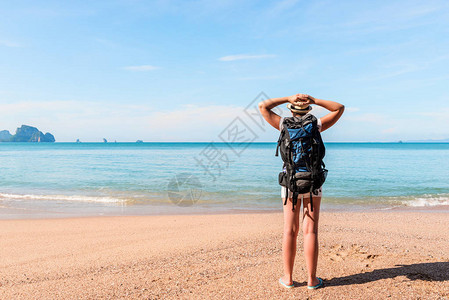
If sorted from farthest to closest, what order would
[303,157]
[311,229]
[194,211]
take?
[194,211]
[311,229]
[303,157]

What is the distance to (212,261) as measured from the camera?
5039mm

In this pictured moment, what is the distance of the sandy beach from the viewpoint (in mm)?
3951

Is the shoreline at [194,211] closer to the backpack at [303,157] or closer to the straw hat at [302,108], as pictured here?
the backpack at [303,157]

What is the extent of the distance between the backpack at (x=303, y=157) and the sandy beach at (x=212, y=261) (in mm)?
1345

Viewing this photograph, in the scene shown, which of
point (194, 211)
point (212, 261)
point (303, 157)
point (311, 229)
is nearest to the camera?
point (303, 157)

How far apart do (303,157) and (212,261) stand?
8.04 feet

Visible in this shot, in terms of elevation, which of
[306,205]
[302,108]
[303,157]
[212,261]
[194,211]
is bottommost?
[194,211]

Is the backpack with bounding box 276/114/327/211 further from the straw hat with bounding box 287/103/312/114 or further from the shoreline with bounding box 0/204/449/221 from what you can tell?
the shoreline with bounding box 0/204/449/221

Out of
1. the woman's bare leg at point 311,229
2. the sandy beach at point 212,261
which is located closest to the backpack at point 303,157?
the woman's bare leg at point 311,229

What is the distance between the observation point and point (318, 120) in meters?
3.81

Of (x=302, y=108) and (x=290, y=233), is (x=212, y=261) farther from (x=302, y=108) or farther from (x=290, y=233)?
(x=302, y=108)

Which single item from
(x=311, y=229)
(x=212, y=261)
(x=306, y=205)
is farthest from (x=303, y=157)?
(x=212, y=261)

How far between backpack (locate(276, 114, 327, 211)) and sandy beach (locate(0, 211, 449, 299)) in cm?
135

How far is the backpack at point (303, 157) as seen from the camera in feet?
11.9
